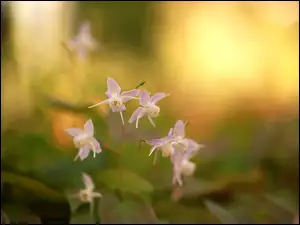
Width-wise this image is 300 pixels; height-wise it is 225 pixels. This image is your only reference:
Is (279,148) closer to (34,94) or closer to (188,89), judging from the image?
(188,89)

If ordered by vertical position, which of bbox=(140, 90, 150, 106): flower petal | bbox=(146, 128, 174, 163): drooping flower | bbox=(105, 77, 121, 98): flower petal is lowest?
bbox=(146, 128, 174, 163): drooping flower

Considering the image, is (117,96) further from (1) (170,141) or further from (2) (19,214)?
(2) (19,214)

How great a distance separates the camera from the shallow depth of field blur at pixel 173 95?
0.75m

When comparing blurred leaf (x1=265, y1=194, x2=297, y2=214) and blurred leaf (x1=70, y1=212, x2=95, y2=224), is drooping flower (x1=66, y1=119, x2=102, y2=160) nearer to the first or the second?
blurred leaf (x1=70, y1=212, x2=95, y2=224)

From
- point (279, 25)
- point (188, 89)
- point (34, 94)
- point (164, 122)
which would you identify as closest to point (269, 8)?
point (279, 25)

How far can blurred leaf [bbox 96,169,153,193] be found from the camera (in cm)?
69

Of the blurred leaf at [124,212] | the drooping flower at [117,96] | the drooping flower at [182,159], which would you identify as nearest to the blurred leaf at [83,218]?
the blurred leaf at [124,212]

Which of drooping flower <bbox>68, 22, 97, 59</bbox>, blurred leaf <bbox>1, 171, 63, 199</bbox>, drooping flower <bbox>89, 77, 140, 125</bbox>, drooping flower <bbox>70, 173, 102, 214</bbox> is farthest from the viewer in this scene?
drooping flower <bbox>68, 22, 97, 59</bbox>

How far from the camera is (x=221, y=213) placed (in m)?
0.73

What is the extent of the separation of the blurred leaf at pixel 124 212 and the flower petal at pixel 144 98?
0.21 m

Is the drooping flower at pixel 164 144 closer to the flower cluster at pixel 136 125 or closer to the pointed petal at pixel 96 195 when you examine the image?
the flower cluster at pixel 136 125

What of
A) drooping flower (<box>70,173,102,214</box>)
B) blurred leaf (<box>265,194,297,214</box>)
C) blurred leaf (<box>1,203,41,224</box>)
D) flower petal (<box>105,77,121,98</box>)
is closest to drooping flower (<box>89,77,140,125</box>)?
flower petal (<box>105,77,121,98</box>)

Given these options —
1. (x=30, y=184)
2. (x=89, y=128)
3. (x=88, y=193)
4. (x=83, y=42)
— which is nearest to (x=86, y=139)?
(x=89, y=128)

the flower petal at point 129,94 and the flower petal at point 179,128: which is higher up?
the flower petal at point 129,94
